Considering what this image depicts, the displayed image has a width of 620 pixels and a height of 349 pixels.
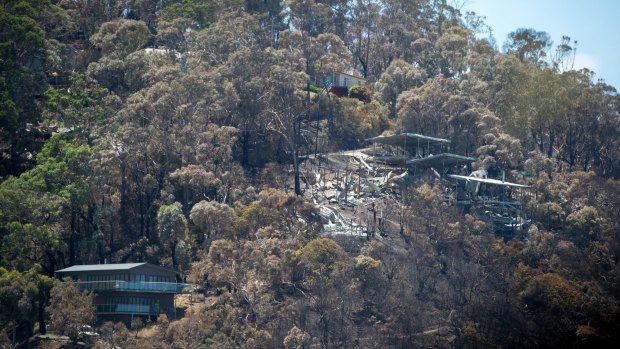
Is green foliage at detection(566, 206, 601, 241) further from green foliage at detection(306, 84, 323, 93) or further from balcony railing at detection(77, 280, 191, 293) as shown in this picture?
balcony railing at detection(77, 280, 191, 293)

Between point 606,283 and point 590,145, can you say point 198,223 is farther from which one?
point 590,145

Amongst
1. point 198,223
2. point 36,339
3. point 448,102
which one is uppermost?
point 448,102

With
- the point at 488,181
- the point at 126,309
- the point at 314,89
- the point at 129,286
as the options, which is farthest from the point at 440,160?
the point at 126,309

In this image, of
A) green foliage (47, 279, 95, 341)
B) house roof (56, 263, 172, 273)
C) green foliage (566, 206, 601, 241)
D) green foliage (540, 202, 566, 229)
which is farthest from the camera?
green foliage (540, 202, 566, 229)

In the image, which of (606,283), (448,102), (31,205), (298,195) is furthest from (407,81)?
(31,205)

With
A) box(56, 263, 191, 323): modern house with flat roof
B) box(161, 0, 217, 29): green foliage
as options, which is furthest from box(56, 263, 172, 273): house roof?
box(161, 0, 217, 29): green foliage

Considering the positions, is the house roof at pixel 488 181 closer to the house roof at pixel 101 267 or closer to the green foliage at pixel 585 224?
A: the green foliage at pixel 585 224

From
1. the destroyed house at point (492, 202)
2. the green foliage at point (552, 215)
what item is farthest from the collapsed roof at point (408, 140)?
the green foliage at point (552, 215)
